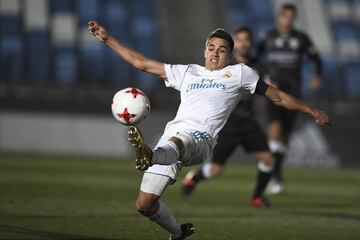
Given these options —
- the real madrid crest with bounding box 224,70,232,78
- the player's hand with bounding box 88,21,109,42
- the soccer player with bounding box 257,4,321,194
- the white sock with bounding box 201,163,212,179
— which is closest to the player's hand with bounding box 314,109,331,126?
the real madrid crest with bounding box 224,70,232,78

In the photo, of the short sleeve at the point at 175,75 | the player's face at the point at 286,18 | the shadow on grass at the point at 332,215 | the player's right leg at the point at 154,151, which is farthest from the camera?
the player's face at the point at 286,18

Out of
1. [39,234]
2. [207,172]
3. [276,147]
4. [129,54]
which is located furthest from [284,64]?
[39,234]

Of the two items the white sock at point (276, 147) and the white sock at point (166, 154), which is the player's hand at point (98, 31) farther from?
the white sock at point (276, 147)

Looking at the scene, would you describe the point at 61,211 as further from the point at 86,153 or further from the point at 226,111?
the point at 86,153

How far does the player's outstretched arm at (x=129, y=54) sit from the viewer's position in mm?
6844

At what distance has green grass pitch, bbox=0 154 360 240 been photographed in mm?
7234

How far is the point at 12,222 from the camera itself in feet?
24.2

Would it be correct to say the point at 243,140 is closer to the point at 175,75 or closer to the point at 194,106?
the point at 175,75

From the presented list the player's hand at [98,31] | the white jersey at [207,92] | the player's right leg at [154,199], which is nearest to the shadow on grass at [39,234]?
the player's right leg at [154,199]

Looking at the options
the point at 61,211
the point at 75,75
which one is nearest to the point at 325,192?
Answer: the point at 61,211

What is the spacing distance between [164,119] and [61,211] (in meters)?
11.4

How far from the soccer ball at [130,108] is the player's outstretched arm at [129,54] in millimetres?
622

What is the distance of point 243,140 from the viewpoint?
417 inches

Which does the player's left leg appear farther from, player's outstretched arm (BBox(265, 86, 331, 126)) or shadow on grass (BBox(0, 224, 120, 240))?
player's outstretched arm (BBox(265, 86, 331, 126))
